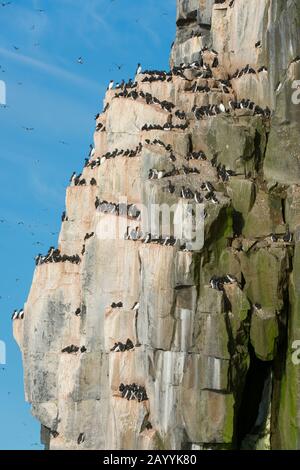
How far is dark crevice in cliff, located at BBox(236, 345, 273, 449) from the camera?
4928cm

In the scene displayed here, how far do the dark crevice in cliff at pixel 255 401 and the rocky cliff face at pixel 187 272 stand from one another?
56 mm

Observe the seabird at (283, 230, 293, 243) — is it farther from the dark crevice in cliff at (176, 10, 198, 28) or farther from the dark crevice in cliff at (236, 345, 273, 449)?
the dark crevice in cliff at (176, 10, 198, 28)

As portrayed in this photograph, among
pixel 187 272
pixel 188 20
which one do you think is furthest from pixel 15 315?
pixel 188 20

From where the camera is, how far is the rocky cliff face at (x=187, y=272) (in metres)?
46.7

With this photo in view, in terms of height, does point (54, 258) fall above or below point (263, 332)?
above

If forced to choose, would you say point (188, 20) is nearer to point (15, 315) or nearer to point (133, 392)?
point (15, 315)

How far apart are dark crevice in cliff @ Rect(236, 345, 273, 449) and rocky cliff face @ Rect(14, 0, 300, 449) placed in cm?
6

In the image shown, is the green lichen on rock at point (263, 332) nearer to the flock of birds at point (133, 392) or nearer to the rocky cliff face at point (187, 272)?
the rocky cliff face at point (187, 272)

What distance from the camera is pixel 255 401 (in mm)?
49906

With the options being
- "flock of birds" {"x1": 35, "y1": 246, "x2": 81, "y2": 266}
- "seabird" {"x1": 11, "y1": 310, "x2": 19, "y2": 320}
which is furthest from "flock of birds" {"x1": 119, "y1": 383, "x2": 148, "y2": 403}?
"seabird" {"x1": 11, "y1": 310, "x2": 19, "y2": 320}

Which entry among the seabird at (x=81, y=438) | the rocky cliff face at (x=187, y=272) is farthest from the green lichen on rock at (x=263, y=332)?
the seabird at (x=81, y=438)

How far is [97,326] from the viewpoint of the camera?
52.7 m

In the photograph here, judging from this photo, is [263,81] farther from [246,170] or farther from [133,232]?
[133,232]

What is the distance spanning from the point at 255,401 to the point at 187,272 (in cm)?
675
